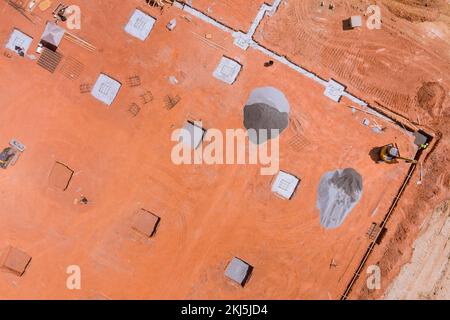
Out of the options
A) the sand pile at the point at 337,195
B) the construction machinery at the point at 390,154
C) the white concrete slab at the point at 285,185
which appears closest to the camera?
the construction machinery at the point at 390,154

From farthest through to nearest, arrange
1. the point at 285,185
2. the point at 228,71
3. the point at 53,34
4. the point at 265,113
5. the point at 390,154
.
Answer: the point at 53,34
the point at 228,71
the point at 285,185
the point at 265,113
the point at 390,154

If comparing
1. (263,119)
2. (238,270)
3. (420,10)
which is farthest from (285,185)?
(420,10)

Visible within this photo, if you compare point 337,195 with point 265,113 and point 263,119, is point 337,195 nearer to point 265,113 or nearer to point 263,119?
point 263,119

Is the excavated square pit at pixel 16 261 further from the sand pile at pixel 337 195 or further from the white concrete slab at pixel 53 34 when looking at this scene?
the sand pile at pixel 337 195

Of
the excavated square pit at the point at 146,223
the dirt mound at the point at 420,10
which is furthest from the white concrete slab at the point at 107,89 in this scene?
the dirt mound at the point at 420,10

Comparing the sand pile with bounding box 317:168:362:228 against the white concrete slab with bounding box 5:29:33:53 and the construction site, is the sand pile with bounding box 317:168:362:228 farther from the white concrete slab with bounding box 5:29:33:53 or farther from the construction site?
the white concrete slab with bounding box 5:29:33:53
